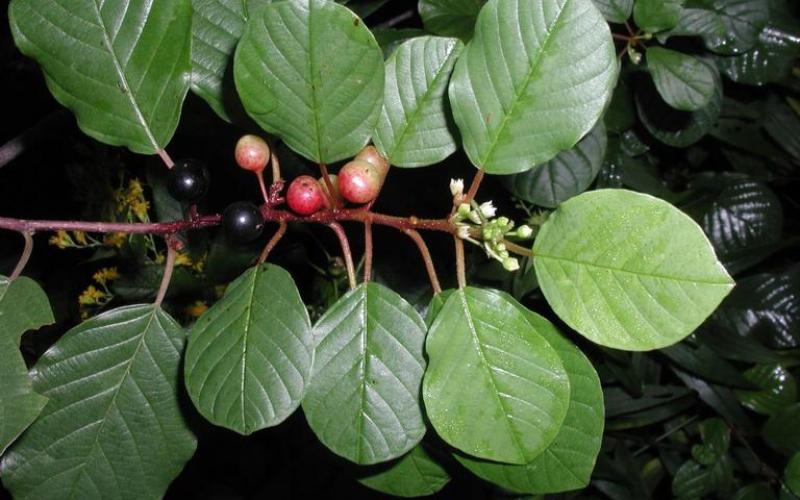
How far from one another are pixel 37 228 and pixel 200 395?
14.2 inches

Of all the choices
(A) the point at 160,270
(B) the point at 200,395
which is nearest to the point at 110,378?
(B) the point at 200,395

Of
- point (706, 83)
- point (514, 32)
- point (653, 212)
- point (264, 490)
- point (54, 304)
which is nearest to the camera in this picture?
point (653, 212)

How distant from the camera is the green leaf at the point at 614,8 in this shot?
59.0 inches

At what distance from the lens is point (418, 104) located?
3.13 feet

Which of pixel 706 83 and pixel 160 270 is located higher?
pixel 706 83

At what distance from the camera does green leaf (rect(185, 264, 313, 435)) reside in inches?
33.3

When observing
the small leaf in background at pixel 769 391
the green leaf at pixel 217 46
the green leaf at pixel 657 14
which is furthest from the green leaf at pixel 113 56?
the small leaf in background at pixel 769 391

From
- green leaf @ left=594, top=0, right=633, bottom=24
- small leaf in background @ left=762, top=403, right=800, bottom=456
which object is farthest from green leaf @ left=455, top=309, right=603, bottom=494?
small leaf in background @ left=762, top=403, right=800, bottom=456

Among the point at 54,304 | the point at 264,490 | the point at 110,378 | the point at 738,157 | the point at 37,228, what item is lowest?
the point at 264,490

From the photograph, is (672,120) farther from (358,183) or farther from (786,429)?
(358,183)

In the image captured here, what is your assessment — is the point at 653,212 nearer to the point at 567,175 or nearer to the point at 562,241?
the point at 562,241

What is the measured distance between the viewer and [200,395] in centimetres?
87

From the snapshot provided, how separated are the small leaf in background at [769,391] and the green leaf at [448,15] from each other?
5.61ft

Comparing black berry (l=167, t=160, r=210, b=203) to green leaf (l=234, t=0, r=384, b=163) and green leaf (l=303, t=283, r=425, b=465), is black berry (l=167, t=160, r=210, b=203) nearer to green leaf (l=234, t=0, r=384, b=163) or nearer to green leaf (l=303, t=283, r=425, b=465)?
green leaf (l=234, t=0, r=384, b=163)
